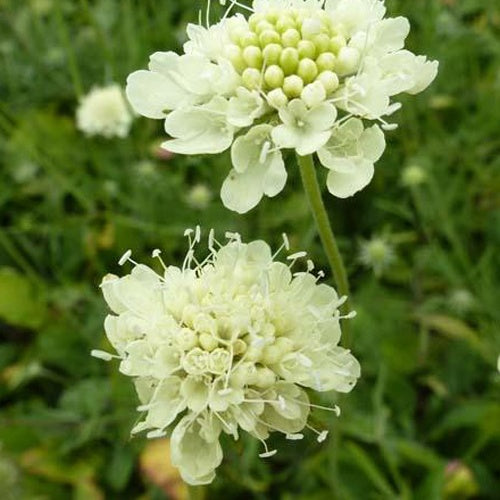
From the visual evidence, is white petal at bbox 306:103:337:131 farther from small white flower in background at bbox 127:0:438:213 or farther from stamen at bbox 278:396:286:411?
stamen at bbox 278:396:286:411

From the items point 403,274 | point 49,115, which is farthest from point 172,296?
point 49,115

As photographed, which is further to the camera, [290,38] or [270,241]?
[270,241]

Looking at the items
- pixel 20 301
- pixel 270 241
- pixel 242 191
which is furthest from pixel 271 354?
pixel 20 301

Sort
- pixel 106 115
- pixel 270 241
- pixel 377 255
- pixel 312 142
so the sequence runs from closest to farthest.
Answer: pixel 312 142 → pixel 377 255 → pixel 270 241 → pixel 106 115

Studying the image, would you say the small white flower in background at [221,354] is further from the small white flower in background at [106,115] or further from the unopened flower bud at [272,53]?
the small white flower in background at [106,115]

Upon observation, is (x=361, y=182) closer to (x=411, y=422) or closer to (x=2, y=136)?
(x=411, y=422)

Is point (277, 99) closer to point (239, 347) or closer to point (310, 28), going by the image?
point (310, 28)
